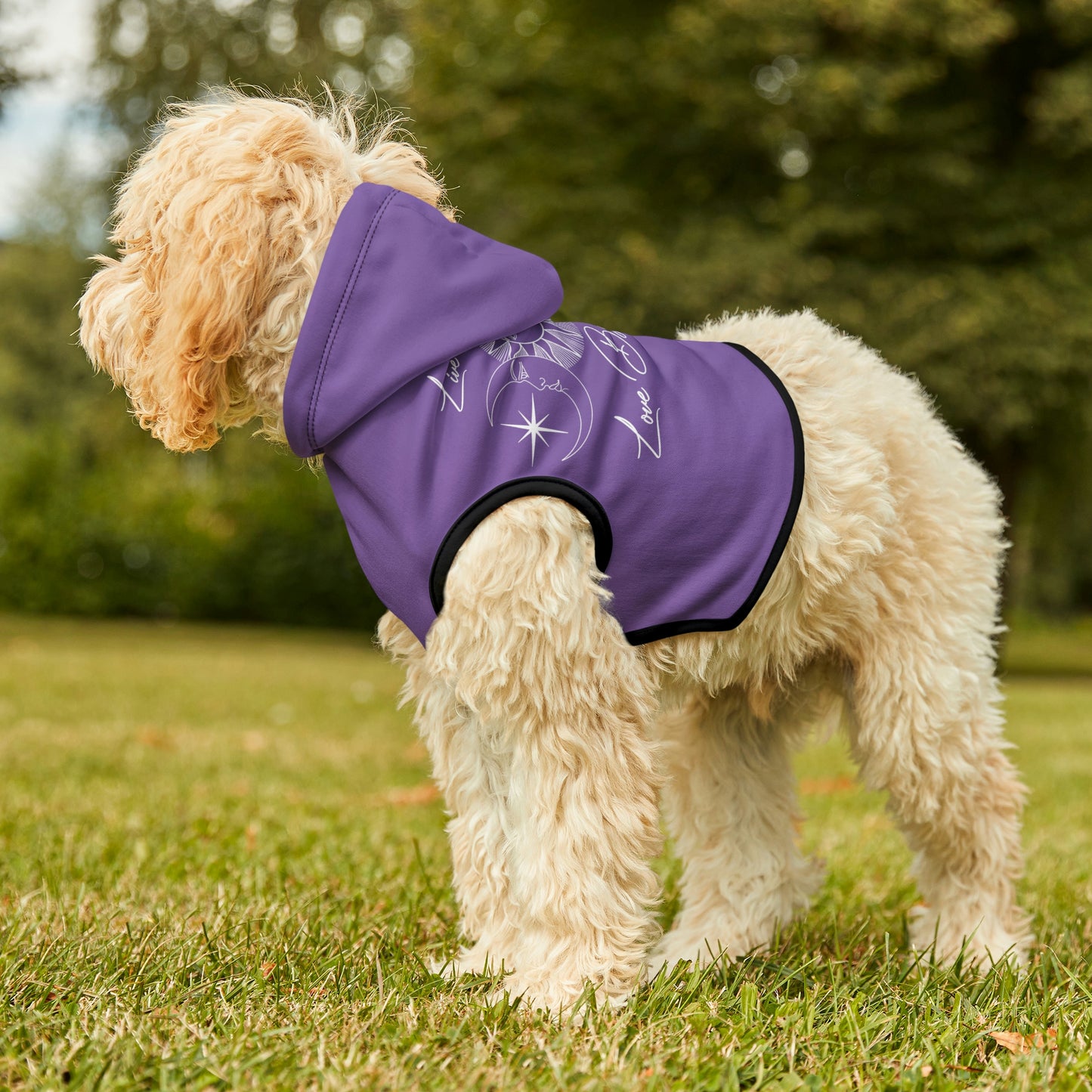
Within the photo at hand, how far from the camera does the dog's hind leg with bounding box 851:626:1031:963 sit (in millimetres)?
2945

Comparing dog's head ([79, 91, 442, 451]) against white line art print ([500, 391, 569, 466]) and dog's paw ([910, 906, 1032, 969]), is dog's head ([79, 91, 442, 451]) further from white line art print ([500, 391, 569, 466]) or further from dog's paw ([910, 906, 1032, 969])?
dog's paw ([910, 906, 1032, 969])

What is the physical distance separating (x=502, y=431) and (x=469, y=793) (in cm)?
95

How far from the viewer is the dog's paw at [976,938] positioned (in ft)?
10.2

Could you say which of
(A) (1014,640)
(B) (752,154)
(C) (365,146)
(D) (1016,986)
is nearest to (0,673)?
(C) (365,146)

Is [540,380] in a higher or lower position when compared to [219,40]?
lower

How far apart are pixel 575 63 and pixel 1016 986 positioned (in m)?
14.7

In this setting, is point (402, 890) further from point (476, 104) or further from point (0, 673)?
point (476, 104)

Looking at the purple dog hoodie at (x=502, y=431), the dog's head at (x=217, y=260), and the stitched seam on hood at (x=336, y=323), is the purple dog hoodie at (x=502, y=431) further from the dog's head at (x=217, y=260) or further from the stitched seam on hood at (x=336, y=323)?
the dog's head at (x=217, y=260)

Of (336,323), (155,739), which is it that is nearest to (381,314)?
(336,323)

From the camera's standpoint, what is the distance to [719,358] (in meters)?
2.82

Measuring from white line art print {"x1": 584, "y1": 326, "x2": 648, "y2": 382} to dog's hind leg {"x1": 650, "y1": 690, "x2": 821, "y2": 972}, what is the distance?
3.52 feet

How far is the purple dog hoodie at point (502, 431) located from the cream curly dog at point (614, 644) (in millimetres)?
69

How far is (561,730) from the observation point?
98.0 inches

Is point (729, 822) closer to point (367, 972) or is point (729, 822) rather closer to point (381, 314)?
point (367, 972)
